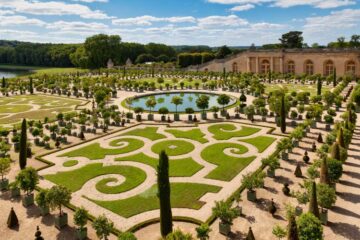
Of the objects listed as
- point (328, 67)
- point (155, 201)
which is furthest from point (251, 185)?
point (328, 67)

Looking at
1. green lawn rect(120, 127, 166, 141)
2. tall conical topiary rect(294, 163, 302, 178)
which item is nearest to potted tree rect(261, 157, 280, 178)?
tall conical topiary rect(294, 163, 302, 178)

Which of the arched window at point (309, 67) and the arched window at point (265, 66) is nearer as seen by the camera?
the arched window at point (309, 67)

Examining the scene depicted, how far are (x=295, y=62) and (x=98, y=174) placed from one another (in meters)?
80.5

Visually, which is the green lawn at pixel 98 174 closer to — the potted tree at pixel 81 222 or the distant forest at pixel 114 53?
the potted tree at pixel 81 222

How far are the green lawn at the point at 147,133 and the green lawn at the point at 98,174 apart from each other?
28.7ft

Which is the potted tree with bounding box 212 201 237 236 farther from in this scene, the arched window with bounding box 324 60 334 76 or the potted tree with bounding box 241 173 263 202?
the arched window with bounding box 324 60 334 76

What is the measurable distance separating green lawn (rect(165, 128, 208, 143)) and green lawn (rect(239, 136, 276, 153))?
4.55 meters

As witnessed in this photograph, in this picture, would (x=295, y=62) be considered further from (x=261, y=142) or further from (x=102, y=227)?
(x=102, y=227)

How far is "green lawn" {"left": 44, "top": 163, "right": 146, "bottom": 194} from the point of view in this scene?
23.9 m

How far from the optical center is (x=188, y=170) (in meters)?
26.6

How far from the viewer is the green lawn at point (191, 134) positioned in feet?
115

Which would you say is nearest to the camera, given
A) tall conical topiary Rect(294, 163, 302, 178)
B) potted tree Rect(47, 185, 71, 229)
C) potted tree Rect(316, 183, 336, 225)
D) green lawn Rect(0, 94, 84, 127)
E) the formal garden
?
the formal garden

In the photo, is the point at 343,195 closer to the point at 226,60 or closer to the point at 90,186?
the point at 90,186

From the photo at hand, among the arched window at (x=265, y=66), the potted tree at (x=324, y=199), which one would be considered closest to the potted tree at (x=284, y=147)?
the potted tree at (x=324, y=199)
